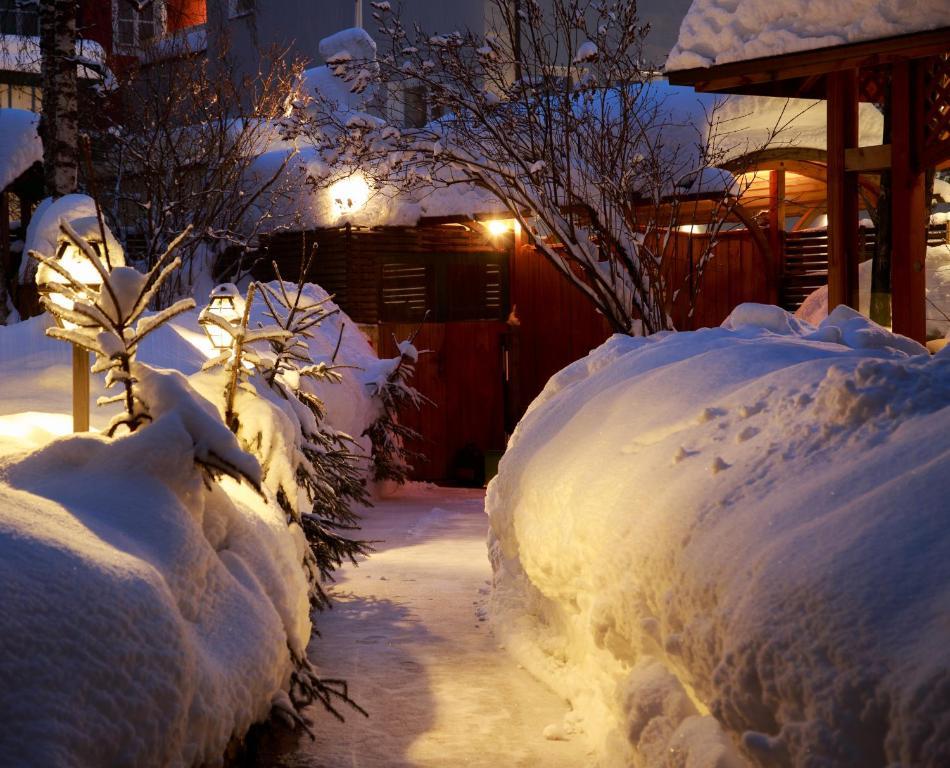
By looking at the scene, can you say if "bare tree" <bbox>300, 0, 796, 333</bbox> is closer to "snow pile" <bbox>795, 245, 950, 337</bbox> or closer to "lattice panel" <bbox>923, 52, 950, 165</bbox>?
"snow pile" <bbox>795, 245, 950, 337</bbox>

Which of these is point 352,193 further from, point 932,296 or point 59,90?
point 932,296

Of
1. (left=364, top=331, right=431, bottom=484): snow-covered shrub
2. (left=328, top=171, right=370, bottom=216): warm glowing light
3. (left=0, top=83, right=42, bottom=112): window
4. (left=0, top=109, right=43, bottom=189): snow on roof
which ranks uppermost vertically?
(left=0, top=83, right=42, bottom=112): window

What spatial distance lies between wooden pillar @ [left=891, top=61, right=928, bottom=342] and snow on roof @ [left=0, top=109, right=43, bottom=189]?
13.0 meters

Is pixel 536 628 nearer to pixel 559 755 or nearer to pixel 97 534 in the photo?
pixel 559 755

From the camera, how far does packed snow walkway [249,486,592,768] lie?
16.8 ft

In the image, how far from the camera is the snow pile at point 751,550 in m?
2.70

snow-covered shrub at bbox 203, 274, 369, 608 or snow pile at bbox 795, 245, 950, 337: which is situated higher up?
snow pile at bbox 795, 245, 950, 337

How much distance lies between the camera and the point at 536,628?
269 inches

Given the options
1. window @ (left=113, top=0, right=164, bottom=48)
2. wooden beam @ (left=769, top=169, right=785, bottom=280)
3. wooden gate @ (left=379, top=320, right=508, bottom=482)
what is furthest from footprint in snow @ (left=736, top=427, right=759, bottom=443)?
window @ (left=113, top=0, right=164, bottom=48)

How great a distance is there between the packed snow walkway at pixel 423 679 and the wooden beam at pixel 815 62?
15.4 feet

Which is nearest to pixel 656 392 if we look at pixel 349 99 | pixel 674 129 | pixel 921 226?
pixel 921 226

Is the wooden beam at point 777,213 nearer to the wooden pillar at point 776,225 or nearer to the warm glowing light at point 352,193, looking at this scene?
the wooden pillar at point 776,225

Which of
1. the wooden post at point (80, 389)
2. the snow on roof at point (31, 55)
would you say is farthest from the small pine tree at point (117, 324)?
the snow on roof at point (31, 55)

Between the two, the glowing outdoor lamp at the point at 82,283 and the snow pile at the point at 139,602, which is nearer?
the snow pile at the point at 139,602
